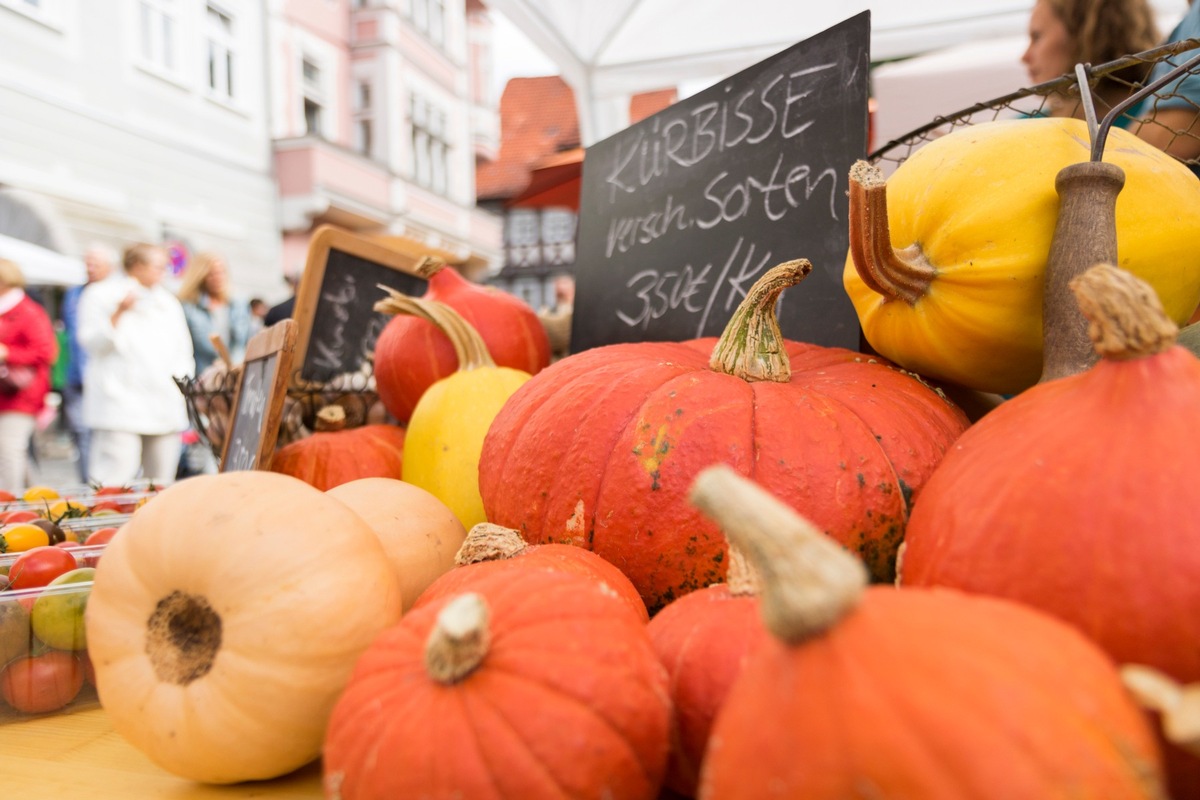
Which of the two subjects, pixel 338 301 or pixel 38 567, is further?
pixel 338 301

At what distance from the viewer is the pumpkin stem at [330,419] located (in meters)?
2.04

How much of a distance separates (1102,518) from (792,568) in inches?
12.8

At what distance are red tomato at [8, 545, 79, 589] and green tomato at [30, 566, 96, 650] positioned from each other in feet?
0.39

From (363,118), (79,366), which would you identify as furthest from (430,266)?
(363,118)

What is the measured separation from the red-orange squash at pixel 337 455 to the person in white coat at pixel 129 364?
3744 millimetres

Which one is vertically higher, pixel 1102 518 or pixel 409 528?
pixel 1102 518

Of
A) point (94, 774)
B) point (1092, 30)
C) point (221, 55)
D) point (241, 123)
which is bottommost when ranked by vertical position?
point (94, 774)

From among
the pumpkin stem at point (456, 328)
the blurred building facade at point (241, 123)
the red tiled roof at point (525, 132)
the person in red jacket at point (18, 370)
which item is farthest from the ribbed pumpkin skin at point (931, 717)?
the red tiled roof at point (525, 132)

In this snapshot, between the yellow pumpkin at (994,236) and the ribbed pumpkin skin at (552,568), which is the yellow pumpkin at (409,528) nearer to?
the ribbed pumpkin skin at (552,568)

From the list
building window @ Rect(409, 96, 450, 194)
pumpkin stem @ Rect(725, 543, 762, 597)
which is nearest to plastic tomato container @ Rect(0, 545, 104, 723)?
pumpkin stem @ Rect(725, 543, 762, 597)

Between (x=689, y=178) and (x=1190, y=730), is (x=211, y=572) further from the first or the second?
(x=689, y=178)

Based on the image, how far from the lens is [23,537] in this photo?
1.62 meters

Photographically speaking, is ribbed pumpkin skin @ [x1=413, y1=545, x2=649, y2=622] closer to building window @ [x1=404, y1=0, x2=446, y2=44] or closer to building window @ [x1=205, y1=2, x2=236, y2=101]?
building window @ [x1=205, y1=2, x2=236, y2=101]

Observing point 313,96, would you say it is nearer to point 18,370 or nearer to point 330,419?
point 18,370
